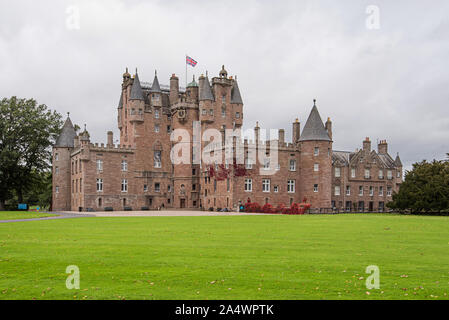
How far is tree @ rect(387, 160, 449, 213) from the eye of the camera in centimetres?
5350

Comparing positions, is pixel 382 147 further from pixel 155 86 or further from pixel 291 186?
pixel 155 86

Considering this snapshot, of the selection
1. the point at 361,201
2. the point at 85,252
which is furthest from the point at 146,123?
the point at 85,252

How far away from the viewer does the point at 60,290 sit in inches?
402

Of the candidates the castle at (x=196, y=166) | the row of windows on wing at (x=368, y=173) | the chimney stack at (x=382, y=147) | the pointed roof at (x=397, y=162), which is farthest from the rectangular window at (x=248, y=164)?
the chimney stack at (x=382, y=147)

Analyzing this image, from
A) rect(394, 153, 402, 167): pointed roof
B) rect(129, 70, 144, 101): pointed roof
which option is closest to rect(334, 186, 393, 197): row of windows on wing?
rect(394, 153, 402, 167): pointed roof

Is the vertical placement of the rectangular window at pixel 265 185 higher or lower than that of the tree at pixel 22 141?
lower

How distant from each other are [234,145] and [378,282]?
48.5m

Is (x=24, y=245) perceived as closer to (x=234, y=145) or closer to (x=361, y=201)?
(x=234, y=145)

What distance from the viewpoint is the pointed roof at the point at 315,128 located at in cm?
6266

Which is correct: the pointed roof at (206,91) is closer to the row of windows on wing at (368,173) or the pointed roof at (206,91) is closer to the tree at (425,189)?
the row of windows on wing at (368,173)

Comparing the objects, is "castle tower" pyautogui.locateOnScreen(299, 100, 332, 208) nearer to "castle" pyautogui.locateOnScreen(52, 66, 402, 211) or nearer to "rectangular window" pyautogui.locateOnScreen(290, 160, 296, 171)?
"castle" pyautogui.locateOnScreen(52, 66, 402, 211)

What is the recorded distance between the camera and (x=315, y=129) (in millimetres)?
62938

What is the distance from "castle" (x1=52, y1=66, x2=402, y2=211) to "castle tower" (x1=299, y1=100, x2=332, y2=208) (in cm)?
14

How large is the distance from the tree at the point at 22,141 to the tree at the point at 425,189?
5128cm
